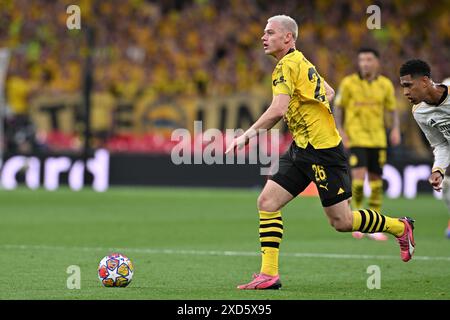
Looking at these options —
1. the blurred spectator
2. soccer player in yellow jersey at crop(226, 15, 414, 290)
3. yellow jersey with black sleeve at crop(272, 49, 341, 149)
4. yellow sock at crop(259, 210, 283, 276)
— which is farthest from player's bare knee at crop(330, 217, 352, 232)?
the blurred spectator

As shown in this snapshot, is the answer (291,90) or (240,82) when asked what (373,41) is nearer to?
(240,82)

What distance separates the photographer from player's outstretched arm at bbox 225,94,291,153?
8172 mm

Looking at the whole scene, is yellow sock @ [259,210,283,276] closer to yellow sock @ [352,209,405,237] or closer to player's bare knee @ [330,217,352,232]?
player's bare knee @ [330,217,352,232]

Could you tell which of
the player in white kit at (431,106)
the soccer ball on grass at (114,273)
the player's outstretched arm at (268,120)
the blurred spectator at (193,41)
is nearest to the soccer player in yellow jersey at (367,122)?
the player in white kit at (431,106)

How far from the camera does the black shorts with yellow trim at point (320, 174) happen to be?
28.6ft

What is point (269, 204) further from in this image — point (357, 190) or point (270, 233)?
point (357, 190)

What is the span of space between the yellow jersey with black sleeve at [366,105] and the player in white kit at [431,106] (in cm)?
482

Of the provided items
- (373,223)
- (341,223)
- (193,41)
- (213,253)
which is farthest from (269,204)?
(193,41)

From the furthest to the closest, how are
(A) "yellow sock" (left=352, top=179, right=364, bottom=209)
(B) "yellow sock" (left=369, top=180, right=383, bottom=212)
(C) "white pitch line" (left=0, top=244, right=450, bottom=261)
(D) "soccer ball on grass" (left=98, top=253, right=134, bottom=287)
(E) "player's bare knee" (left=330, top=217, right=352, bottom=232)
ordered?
1. (A) "yellow sock" (left=352, top=179, right=364, bottom=209)
2. (B) "yellow sock" (left=369, top=180, right=383, bottom=212)
3. (C) "white pitch line" (left=0, top=244, right=450, bottom=261)
4. (E) "player's bare knee" (left=330, top=217, right=352, bottom=232)
5. (D) "soccer ball on grass" (left=98, top=253, right=134, bottom=287)

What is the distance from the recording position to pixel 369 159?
1429 cm

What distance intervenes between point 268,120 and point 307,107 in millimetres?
614

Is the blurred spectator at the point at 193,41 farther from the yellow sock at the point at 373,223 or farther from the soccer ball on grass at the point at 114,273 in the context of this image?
the soccer ball on grass at the point at 114,273
